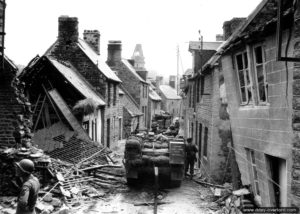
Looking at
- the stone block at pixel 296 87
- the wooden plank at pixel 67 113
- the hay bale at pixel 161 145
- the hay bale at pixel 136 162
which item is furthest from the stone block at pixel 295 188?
the wooden plank at pixel 67 113

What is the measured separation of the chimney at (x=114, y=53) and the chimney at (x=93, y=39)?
25.6 ft

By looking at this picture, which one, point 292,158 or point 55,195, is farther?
point 55,195

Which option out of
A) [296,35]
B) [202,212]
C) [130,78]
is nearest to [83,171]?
[202,212]

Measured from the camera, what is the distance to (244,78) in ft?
28.8

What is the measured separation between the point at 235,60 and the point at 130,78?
27.6 metres

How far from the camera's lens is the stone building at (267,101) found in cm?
591

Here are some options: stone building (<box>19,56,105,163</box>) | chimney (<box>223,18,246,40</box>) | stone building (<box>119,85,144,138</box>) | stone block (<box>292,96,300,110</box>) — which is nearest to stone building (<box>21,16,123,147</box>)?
stone building (<box>19,56,105,163</box>)

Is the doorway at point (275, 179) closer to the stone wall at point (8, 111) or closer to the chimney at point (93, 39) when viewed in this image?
the stone wall at point (8, 111)

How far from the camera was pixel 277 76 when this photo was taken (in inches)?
265

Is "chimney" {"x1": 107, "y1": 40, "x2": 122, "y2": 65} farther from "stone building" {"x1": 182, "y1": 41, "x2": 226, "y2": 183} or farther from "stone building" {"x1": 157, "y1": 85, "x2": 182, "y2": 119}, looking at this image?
"stone building" {"x1": 157, "y1": 85, "x2": 182, "y2": 119}

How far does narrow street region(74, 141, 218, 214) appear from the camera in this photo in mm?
10242

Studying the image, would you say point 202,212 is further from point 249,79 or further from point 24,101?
point 24,101

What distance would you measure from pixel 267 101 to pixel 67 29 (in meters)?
16.7

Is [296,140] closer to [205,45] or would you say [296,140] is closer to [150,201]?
[150,201]
